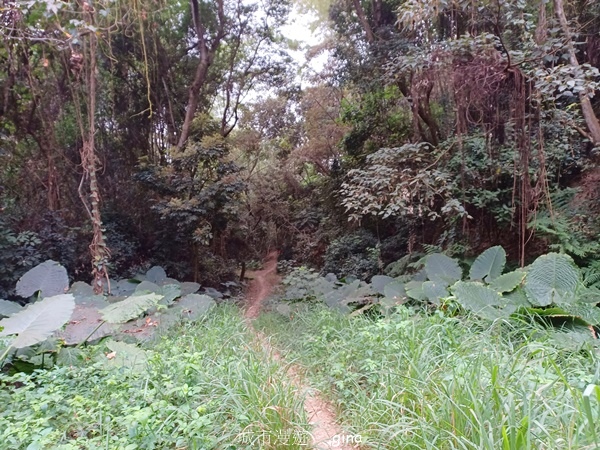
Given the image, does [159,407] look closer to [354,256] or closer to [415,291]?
[415,291]

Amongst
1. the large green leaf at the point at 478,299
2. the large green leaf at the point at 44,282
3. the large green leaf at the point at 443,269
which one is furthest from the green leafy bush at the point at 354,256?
the large green leaf at the point at 44,282

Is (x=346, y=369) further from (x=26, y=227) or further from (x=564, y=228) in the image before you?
(x=26, y=227)

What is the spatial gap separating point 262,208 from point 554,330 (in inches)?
410

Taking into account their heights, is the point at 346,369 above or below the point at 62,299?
below

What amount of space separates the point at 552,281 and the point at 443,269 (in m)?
1.19

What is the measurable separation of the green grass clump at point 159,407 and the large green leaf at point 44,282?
134 centimetres

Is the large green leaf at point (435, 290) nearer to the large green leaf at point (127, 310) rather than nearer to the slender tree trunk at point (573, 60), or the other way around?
the slender tree trunk at point (573, 60)

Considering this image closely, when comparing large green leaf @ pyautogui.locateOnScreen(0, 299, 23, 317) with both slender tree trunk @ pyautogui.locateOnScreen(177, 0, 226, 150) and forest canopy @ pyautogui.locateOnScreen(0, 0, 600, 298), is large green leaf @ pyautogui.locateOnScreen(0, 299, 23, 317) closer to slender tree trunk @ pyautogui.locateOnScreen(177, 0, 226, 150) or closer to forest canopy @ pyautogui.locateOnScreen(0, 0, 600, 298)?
forest canopy @ pyautogui.locateOnScreen(0, 0, 600, 298)

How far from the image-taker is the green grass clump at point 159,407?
165cm

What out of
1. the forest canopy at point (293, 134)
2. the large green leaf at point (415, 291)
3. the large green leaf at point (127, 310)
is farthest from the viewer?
the forest canopy at point (293, 134)

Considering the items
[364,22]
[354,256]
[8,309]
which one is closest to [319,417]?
[8,309]

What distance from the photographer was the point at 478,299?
3064mm

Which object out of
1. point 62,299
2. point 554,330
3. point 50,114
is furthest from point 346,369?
point 50,114

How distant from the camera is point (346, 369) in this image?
2594 millimetres
